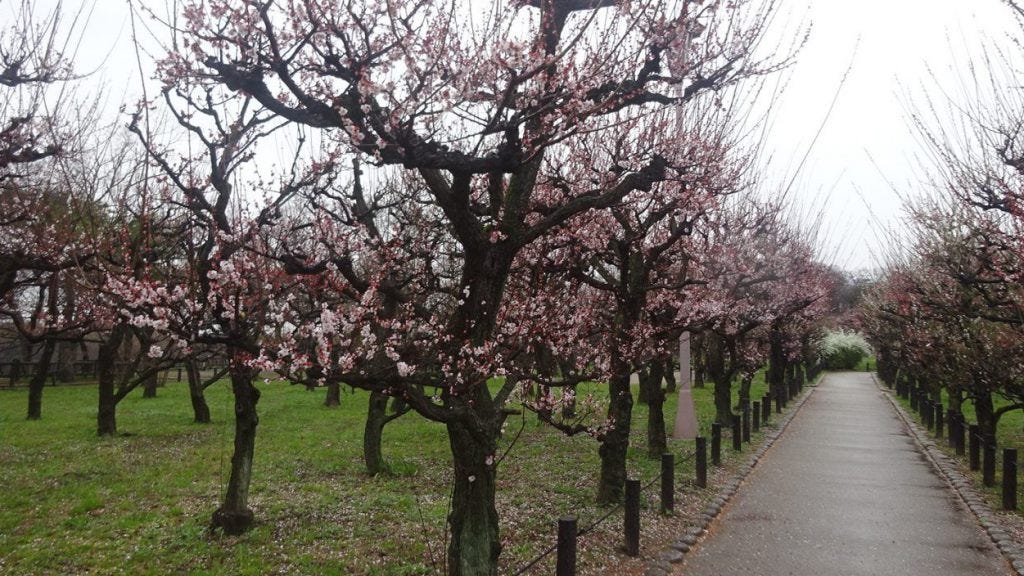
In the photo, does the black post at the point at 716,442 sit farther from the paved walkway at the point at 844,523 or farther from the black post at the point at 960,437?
the black post at the point at 960,437

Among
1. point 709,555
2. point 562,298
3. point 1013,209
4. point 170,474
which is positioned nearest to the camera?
point 709,555

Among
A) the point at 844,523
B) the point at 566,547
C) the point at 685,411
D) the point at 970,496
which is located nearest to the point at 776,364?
the point at 685,411

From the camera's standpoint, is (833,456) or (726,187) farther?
(833,456)

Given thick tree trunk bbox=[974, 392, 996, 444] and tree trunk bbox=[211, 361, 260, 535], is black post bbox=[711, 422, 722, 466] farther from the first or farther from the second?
tree trunk bbox=[211, 361, 260, 535]

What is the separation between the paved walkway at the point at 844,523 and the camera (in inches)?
303

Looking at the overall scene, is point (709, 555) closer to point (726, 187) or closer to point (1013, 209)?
point (726, 187)

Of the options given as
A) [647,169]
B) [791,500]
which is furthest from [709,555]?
[647,169]

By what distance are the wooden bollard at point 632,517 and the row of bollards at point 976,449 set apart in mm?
6210

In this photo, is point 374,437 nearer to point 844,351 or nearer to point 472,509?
point 472,509

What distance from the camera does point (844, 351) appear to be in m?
58.5

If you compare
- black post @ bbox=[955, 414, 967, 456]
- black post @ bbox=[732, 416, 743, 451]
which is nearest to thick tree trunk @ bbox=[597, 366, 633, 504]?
black post @ bbox=[732, 416, 743, 451]

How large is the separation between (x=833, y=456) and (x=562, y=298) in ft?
29.0

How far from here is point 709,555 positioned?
7.99 m

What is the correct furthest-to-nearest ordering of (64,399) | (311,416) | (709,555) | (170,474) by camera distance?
(64,399) < (311,416) < (170,474) < (709,555)
